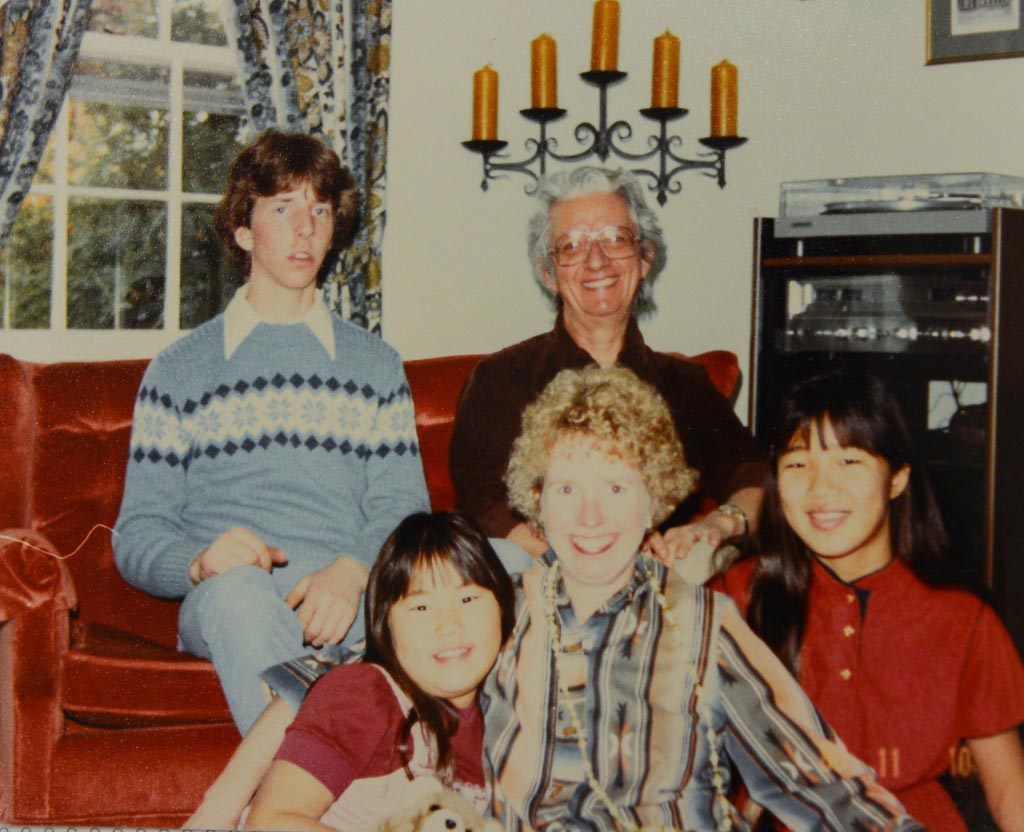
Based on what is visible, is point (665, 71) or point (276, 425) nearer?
point (276, 425)

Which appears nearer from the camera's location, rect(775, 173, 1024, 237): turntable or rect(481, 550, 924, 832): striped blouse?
rect(481, 550, 924, 832): striped blouse

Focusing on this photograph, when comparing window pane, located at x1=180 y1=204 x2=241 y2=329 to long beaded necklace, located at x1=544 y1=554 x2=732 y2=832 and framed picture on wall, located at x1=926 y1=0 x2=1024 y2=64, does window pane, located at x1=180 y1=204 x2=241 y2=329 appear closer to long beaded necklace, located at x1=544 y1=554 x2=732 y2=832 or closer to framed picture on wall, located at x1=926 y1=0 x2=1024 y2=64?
long beaded necklace, located at x1=544 y1=554 x2=732 y2=832

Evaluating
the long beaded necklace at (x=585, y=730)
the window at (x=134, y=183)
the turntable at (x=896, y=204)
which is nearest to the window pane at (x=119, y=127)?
the window at (x=134, y=183)

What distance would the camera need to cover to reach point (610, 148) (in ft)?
10.8

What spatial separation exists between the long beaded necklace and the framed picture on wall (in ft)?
7.63

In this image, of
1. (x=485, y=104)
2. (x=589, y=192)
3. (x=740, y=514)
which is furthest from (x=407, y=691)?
(x=485, y=104)

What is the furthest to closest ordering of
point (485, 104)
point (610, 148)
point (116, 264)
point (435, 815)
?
1. point (610, 148)
2. point (485, 104)
3. point (116, 264)
4. point (435, 815)

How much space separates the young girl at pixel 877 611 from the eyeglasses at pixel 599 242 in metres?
0.77

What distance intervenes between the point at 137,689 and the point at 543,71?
1.94 m

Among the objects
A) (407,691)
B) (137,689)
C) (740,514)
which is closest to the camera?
(407,691)

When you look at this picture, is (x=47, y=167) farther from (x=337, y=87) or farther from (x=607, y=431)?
(x=607, y=431)

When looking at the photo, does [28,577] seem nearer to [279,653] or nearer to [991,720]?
[279,653]

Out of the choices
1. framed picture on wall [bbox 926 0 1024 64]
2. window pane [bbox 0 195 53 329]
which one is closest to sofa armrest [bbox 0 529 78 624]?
window pane [bbox 0 195 53 329]

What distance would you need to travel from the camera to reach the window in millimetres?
2785
